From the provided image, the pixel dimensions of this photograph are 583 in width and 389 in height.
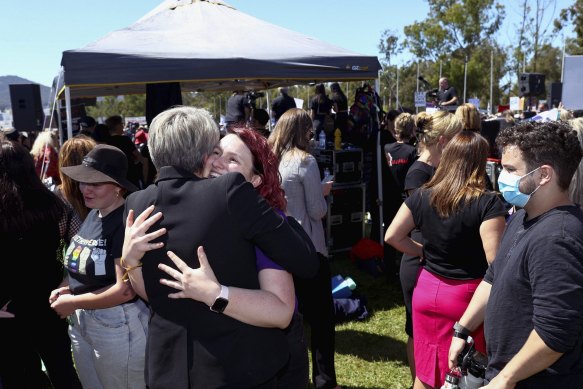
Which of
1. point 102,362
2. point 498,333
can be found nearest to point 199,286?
point 498,333

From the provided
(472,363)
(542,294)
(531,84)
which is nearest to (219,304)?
(542,294)

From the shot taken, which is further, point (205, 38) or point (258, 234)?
point (205, 38)

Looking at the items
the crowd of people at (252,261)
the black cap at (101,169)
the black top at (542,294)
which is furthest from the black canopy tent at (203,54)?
the black top at (542,294)

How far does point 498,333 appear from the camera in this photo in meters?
1.76

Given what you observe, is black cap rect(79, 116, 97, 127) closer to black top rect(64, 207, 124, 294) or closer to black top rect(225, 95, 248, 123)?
black top rect(225, 95, 248, 123)

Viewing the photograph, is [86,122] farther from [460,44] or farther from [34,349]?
[460,44]

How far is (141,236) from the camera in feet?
4.97

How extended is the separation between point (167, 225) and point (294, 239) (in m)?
0.37

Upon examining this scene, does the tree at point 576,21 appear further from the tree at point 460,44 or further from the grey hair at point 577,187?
the grey hair at point 577,187

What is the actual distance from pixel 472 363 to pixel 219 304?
42.8 inches

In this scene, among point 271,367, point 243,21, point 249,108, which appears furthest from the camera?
point 249,108

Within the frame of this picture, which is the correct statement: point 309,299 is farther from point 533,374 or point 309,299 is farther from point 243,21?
point 243,21

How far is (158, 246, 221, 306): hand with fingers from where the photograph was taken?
144 centimetres

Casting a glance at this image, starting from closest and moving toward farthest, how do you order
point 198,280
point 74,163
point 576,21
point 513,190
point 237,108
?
1. point 198,280
2. point 513,190
3. point 74,163
4. point 237,108
5. point 576,21
